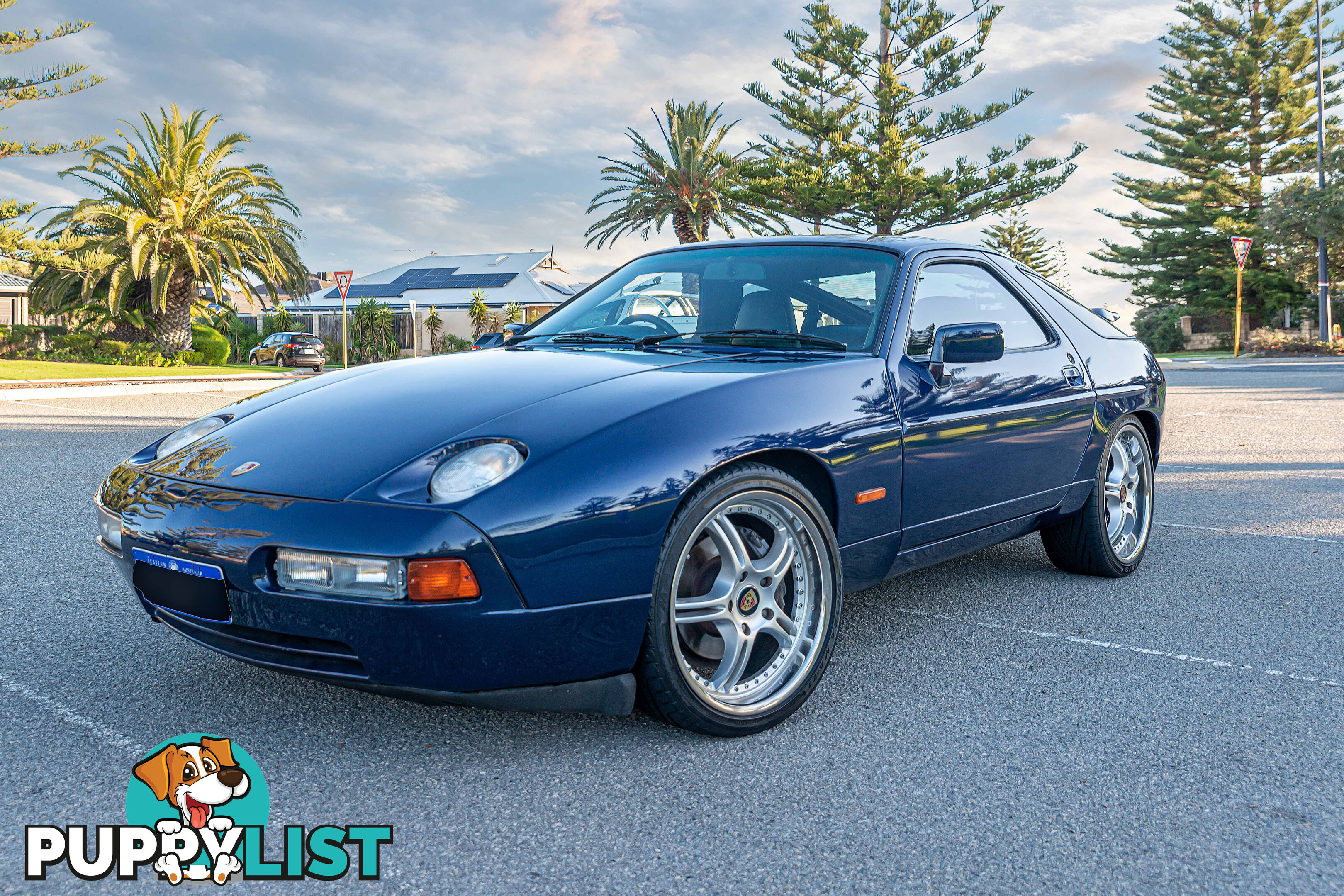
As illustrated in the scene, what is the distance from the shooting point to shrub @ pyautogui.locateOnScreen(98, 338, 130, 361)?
27.0 metres

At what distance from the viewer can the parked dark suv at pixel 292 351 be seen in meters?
29.9

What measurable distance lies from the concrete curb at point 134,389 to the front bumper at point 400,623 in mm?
11605

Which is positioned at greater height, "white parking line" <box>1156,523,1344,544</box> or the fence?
the fence

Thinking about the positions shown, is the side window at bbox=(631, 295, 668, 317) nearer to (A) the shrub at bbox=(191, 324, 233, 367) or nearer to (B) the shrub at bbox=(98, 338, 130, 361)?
(B) the shrub at bbox=(98, 338, 130, 361)

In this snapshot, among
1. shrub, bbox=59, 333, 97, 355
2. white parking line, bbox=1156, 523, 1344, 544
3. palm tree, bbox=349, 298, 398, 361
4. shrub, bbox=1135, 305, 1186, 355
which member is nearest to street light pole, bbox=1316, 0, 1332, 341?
shrub, bbox=1135, 305, 1186, 355

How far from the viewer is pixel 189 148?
26.0 m

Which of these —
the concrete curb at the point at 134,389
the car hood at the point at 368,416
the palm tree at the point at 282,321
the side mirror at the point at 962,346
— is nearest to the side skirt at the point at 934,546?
the side mirror at the point at 962,346

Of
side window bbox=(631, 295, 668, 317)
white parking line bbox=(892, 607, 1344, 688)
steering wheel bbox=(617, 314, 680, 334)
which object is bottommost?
white parking line bbox=(892, 607, 1344, 688)

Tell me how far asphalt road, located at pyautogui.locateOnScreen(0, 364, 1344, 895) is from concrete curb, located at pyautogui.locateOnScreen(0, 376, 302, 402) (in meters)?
11.2

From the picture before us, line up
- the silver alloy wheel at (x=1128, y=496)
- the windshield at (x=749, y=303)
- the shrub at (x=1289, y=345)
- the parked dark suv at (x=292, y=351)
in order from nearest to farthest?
the windshield at (x=749, y=303) < the silver alloy wheel at (x=1128, y=496) < the shrub at (x=1289, y=345) < the parked dark suv at (x=292, y=351)

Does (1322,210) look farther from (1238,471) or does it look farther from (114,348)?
(114,348)

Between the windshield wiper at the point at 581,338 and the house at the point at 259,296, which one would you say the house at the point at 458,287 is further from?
the windshield wiper at the point at 581,338

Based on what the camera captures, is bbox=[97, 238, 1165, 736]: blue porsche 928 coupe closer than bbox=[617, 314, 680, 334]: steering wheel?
Yes

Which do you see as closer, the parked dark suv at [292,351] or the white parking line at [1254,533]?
the white parking line at [1254,533]
